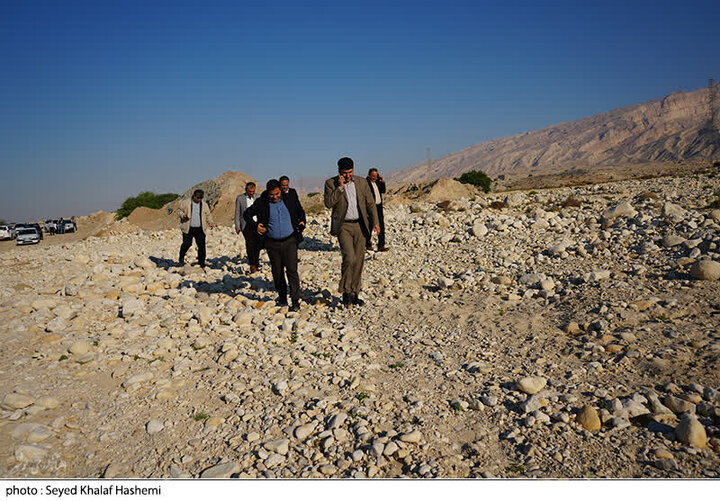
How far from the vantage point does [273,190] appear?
618 centimetres

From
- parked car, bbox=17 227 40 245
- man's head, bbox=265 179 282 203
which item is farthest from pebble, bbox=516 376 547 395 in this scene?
parked car, bbox=17 227 40 245

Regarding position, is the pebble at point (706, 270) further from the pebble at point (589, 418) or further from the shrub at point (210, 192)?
the shrub at point (210, 192)

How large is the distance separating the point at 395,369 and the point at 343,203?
2.62 meters

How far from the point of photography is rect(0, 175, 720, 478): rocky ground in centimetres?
299

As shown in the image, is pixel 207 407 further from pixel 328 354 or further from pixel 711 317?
pixel 711 317

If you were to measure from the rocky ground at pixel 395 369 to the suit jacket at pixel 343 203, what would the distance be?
118cm

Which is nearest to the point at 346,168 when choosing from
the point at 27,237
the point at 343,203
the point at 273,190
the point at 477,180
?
the point at 343,203

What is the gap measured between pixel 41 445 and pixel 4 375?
6.24ft

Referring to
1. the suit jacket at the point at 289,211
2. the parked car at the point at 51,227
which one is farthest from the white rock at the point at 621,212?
the parked car at the point at 51,227

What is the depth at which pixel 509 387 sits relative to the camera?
376cm

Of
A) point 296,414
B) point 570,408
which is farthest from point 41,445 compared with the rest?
point 570,408

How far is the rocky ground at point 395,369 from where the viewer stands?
9.82 ft

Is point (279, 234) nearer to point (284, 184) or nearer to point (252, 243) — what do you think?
point (284, 184)

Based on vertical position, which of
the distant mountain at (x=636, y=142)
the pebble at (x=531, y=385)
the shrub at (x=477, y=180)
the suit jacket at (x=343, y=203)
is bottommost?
the pebble at (x=531, y=385)
